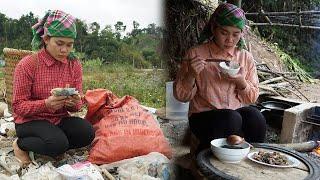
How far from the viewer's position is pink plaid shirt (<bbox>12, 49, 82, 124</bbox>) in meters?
2.04

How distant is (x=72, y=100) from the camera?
206 centimetres

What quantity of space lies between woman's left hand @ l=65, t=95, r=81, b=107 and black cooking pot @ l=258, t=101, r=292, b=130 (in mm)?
1640

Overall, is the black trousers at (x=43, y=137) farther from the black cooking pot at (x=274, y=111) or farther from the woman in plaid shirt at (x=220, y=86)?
the black cooking pot at (x=274, y=111)

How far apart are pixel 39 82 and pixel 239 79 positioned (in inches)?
42.4

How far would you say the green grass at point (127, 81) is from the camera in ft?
8.90

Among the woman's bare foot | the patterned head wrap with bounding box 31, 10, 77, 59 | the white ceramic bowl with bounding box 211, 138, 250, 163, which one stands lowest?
the woman's bare foot

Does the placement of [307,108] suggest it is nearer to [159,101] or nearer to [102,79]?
[159,101]

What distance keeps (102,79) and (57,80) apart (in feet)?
2.24

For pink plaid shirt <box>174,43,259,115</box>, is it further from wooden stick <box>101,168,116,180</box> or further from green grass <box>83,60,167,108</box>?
green grass <box>83,60,167,108</box>

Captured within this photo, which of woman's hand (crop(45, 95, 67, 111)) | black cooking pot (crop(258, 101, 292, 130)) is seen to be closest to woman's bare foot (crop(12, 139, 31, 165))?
woman's hand (crop(45, 95, 67, 111))

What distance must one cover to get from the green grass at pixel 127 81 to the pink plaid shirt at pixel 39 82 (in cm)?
40

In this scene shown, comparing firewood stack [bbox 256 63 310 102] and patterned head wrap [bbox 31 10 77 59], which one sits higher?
patterned head wrap [bbox 31 10 77 59]

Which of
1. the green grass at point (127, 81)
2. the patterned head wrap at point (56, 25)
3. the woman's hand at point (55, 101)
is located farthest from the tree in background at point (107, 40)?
the woman's hand at point (55, 101)

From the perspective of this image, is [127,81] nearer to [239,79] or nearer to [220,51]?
[220,51]
